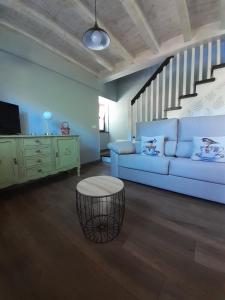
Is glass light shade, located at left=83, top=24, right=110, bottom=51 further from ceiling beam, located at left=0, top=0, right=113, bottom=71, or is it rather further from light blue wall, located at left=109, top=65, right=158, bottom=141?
light blue wall, located at left=109, top=65, right=158, bottom=141

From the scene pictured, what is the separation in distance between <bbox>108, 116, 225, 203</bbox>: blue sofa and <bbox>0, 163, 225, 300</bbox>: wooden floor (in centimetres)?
25

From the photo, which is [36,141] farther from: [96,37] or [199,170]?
[199,170]

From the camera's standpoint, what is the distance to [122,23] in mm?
2354

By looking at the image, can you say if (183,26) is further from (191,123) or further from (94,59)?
(94,59)

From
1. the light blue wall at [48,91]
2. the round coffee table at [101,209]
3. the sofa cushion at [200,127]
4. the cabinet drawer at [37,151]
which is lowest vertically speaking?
the round coffee table at [101,209]

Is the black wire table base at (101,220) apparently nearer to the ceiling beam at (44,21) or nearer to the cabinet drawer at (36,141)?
the cabinet drawer at (36,141)

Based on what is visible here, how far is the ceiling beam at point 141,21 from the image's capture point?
1908 millimetres

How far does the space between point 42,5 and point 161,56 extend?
2.19m

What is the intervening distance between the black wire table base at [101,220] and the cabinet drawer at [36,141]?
134 centimetres

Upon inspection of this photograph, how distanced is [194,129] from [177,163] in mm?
680

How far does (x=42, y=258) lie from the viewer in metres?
1.02

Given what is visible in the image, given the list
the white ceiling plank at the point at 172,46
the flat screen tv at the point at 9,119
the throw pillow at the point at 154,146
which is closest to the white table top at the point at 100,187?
the throw pillow at the point at 154,146

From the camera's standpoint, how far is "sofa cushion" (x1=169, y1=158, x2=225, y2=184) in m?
1.66

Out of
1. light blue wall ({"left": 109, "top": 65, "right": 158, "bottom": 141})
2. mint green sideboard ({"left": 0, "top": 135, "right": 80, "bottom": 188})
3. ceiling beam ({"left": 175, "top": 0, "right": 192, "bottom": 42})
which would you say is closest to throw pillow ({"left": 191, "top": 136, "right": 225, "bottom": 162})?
ceiling beam ({"left": 175, "top": 0, "right": 192, "bottom": 42})
